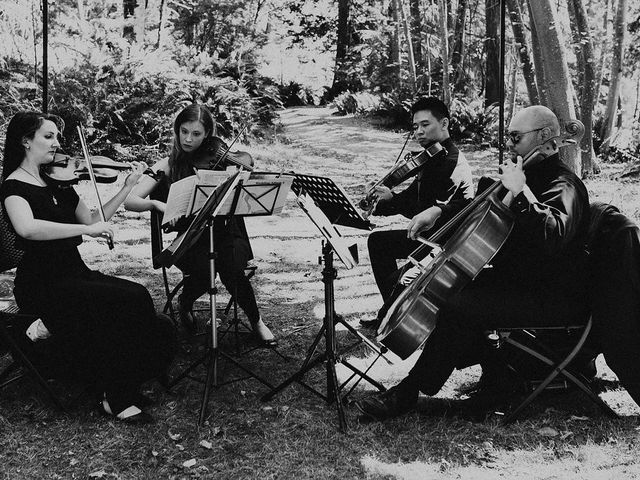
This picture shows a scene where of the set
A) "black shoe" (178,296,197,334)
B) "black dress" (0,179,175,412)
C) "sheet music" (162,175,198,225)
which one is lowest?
"black shoe" (178,296,197,334)

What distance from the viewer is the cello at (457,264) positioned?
3.38 meters

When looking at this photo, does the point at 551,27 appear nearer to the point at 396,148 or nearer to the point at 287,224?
the point at 287,224

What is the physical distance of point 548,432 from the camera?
3.54 metres

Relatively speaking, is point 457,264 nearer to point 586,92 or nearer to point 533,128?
point 533,128

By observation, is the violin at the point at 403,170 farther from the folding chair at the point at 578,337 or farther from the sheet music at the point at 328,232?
the folding chair at the point at 578,337

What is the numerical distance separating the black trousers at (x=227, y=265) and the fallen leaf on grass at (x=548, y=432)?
2.08 meters

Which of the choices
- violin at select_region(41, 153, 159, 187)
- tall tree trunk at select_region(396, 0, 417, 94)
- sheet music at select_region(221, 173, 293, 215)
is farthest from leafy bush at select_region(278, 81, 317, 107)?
sheet music at select_region(221, 173, 293, 215)

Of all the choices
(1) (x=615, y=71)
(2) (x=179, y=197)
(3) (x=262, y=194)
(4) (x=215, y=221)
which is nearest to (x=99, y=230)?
(2) (x=179, y=197)

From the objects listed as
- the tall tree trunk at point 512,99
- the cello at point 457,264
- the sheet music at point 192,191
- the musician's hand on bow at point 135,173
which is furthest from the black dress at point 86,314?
the tall tree trunk at point 512,99

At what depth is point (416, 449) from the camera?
11.2ft

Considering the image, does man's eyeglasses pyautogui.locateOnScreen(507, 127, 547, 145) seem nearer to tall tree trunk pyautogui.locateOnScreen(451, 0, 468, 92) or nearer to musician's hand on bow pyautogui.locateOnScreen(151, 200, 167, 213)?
musician's hand on bow pyautogui.locateOnScreen(151, 200, 167, 213)

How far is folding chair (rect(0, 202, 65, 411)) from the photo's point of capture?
3.81 meters

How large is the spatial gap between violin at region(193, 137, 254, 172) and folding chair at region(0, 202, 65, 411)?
139 cm

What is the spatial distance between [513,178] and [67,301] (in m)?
2.44
